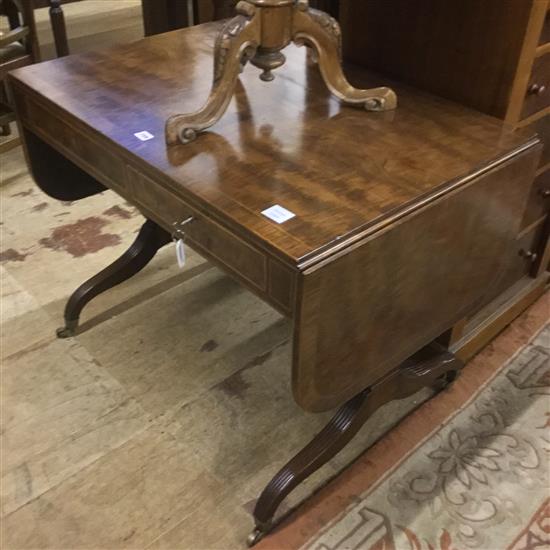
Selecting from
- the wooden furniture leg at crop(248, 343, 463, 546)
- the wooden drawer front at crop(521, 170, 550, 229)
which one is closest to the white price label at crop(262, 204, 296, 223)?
the wooden furniture leg at crop(248, 343, 463, 546)

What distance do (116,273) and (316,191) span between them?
0.93 m

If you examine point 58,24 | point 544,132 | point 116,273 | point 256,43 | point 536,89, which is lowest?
point 116,273

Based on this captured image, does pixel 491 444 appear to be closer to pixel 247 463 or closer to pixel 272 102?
pixel 247 463

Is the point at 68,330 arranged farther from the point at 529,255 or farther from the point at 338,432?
the point at 529,255

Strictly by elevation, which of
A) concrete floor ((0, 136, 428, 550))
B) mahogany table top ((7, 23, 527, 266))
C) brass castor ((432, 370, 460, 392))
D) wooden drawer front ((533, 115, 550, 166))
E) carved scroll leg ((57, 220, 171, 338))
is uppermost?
mahogany table top ((7, 23, 527, 266))

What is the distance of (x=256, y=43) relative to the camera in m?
1.13

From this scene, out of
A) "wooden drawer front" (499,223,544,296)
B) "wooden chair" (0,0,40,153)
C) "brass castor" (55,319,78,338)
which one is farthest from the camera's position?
"wooden chair" (0,0,40,153)

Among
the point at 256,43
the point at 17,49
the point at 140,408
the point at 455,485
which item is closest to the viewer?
the point at 256,43

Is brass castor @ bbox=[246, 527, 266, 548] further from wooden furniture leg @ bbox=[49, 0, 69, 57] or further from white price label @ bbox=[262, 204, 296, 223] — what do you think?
wooden furniture leg @ bbox=[49, 0, 69, 57]

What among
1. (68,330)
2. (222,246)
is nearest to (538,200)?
(222,246)

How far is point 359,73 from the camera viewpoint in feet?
4.64

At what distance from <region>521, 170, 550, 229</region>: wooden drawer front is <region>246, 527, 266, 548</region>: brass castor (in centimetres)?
92

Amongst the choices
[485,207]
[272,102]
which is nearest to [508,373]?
[485,207]

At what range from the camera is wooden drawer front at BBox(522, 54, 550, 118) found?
127 cm
